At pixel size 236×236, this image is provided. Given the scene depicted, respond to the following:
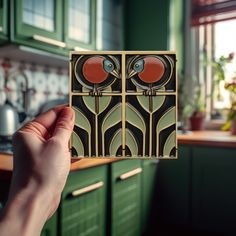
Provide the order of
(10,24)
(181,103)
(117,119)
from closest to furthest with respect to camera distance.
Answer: (117,119)
(10,24)
(181,103)

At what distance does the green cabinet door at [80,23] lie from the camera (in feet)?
6.36

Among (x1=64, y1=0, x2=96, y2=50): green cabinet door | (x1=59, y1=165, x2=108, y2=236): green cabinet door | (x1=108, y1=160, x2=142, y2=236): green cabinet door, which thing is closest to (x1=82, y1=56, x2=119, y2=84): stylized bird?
(x1=59, y1=165, x2=108, y2=236): green cabinet door

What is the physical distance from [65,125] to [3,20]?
1.13m

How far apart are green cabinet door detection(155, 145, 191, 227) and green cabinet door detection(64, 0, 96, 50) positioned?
36.9 inches

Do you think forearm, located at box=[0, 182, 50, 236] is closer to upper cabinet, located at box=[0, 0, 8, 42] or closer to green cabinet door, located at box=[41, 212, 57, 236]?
green cabinet door, located at box=[41, 212, 57, 236]

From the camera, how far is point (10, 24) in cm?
156

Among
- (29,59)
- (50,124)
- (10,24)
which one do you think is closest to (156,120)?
(50,124)

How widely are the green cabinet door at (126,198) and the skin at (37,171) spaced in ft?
3.32

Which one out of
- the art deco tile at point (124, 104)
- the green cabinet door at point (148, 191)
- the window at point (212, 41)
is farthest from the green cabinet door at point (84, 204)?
the window at point (212, 41)

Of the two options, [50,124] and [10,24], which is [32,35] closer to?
[10,24]

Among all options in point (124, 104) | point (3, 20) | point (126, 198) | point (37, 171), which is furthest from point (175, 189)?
point (37, 171)

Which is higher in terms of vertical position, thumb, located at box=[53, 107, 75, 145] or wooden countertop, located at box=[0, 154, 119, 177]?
thumb, located at box=[53, 107, 75, 145]

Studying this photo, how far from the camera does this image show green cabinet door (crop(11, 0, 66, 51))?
1.60 meters

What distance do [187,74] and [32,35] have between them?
152 centimetres
